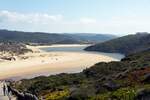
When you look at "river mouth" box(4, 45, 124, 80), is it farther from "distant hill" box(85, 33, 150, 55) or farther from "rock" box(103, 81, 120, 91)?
"rock" box(103, 81, 120, 91)

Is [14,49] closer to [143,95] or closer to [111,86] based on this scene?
[111,86]

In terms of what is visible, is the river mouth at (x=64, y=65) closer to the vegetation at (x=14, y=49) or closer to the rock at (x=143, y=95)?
the vegetation at (x=14, y=49)

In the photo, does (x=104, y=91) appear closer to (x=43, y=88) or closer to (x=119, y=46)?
(x=43, y=88)

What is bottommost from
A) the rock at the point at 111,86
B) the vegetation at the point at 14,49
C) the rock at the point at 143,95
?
the vegetation at the point at 14,49

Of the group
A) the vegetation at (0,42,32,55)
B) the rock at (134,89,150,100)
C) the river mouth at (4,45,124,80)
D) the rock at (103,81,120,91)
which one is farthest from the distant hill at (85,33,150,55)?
the rock at (134,89,150,100)

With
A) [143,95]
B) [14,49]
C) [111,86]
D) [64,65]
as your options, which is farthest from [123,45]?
[143,95]

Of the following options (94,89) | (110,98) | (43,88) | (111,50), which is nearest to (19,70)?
(43,88)

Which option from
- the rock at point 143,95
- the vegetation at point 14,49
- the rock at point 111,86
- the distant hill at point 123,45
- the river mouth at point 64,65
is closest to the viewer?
the rock at point 143,95

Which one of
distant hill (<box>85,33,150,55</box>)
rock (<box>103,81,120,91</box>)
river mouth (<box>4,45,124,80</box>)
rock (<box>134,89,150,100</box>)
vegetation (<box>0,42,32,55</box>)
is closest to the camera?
rock (<box>134,89,150,100</box>)

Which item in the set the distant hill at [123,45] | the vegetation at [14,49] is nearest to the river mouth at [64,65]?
the vegetation at [14,49]

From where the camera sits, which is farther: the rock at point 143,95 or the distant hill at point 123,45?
the distant hill at point 123,45

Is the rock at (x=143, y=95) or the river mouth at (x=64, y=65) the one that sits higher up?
the rock at (x=143, y=95)

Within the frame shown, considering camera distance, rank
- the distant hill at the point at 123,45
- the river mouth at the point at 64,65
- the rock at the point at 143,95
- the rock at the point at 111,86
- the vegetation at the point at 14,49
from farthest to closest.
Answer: the distant hill at the point at 123,45 → the vegetation at the point at 14,49 → the river mouth at the point at 64,65 → the rock at the point at 111,86 → the rock at the point at 143,95
